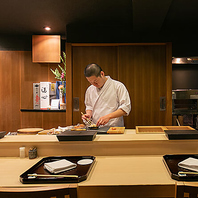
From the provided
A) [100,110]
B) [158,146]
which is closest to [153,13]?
[100,110]

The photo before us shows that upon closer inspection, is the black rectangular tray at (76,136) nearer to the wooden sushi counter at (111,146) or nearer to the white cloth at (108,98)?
the wooden sushi counter at (111,146)

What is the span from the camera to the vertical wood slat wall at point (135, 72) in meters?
3.92

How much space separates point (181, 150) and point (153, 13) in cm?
199

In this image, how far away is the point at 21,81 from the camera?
191 inches

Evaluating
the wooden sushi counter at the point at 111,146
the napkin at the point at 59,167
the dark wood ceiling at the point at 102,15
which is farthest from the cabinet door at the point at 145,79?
the napkin at the point at 59,167

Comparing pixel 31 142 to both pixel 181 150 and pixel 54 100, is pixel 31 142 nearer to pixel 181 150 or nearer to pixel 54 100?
pixel 181 150

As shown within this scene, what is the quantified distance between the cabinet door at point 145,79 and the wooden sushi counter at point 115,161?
213 centimetres

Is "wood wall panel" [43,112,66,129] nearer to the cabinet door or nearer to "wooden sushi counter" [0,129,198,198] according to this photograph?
the cabinet door

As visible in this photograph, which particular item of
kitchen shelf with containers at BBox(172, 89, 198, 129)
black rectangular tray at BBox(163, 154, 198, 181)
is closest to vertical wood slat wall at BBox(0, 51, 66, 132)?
kitchen shelf with containers at BBox(172, 89, 198, 129)

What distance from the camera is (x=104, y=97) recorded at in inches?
112

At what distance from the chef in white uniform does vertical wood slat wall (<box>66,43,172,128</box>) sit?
3.43ft

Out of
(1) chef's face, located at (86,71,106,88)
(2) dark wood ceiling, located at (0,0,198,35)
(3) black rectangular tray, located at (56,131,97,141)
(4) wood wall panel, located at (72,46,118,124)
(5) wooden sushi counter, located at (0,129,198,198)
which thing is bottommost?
(5) wooden sushi counter, located at (0,129,198,198)

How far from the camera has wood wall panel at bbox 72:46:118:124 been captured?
13.0ft

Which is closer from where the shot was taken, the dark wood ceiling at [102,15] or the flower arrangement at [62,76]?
the dark wood ceiling at [102,15]
